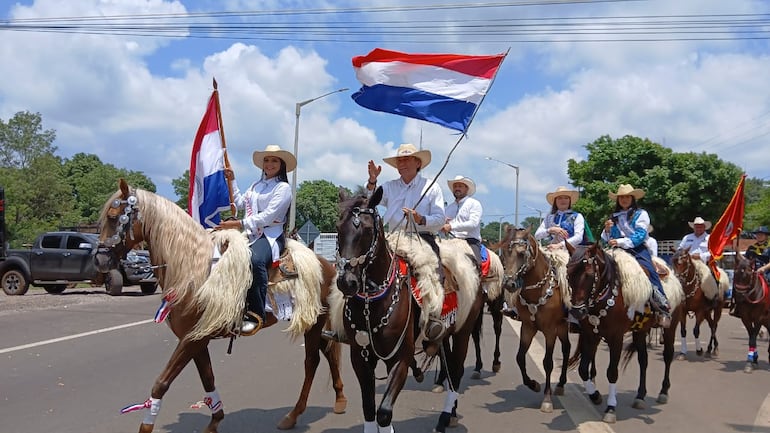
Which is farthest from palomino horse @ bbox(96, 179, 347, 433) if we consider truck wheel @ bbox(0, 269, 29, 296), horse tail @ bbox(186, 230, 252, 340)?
truck wheel @ bbox(0, 269, 29, 296)

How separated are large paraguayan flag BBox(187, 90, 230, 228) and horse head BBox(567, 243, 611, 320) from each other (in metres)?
4.29

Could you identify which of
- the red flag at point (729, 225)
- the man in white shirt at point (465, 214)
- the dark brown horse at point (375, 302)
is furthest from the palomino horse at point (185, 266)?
the red flag at point (729, 225)

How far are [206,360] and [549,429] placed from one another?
3.70 meters

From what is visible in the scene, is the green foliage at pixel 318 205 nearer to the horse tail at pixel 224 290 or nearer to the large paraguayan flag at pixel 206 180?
the large paraguayan flag at pixel 206 180

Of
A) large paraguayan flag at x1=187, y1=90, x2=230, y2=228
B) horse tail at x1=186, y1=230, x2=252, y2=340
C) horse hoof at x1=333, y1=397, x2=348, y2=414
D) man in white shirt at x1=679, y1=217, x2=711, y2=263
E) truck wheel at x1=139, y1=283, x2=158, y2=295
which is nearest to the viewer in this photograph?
horse tail at x1=186, y1=230, x2=252, y2=340

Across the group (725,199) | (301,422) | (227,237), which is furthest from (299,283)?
(725,199)

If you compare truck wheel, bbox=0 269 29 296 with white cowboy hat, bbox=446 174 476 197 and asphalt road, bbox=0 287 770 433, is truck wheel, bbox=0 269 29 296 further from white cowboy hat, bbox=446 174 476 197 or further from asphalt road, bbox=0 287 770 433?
white cowboy hat, bbox=446 174 476 197

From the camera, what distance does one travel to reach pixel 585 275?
24.8 feet

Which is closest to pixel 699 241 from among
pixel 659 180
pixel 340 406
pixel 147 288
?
pixel 340 406

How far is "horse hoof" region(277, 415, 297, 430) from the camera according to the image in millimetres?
6328

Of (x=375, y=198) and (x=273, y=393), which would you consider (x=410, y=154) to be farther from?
(x=273, y=393)

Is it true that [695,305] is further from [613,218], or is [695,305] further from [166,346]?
[166,346]

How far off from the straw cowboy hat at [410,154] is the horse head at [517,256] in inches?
77.8

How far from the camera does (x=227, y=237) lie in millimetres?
6133
